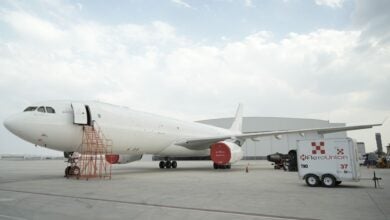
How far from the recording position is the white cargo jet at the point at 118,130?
11.7 m

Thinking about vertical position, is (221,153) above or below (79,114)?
below

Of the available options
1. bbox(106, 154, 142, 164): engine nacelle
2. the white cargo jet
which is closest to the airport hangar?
the white cargo jet

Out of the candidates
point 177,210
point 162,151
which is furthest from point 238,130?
point 177,210

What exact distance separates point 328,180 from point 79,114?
33.3ft

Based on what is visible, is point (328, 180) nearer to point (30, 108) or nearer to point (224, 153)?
point (224, 153)

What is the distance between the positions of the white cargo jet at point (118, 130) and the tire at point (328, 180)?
26.7 ft

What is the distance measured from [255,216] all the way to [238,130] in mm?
28609

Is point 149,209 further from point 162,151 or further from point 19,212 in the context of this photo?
point 162,151

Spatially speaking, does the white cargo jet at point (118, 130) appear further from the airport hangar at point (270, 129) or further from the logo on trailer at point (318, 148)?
the airport hangar at point (270, 129)

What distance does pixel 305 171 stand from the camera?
996 cm

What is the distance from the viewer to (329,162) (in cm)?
946

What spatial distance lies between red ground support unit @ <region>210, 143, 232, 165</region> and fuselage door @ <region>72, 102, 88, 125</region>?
7.98m

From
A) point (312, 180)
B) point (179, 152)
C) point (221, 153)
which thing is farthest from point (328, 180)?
point (179, 152)

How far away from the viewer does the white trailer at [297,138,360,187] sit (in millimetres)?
9211
